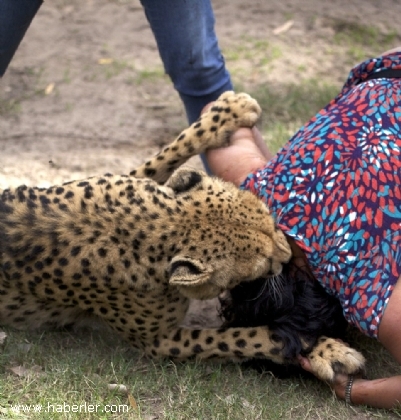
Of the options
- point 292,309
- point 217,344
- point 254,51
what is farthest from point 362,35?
point 217,344

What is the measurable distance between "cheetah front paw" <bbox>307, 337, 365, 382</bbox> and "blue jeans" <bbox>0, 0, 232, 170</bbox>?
185 cm

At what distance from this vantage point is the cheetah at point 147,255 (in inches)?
137

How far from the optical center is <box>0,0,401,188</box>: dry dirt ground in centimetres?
A: 570

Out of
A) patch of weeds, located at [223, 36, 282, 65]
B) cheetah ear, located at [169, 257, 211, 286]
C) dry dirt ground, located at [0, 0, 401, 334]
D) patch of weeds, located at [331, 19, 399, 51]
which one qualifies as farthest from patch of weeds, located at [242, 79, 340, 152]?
cheetah ear, located at [169, 257, 211, 286]

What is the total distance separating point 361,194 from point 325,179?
0.19m

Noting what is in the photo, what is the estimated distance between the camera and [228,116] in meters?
4.40

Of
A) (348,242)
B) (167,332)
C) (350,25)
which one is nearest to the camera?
(348,242)

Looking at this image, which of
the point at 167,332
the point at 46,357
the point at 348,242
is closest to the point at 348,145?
the point at 348,242

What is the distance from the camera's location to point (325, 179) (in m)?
3.57

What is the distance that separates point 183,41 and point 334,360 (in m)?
2.03

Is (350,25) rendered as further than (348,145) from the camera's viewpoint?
Yes

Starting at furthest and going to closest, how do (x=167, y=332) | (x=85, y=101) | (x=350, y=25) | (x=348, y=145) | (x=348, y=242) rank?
(x=350, y=25)
(x=85, y=101)
(x=167, y=332)
(x=348, y=145)
(x=348, y=242)

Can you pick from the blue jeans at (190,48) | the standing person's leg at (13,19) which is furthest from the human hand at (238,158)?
the standing person's leg at (13,19)

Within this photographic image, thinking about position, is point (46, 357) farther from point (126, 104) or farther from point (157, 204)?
point (126, 104)
